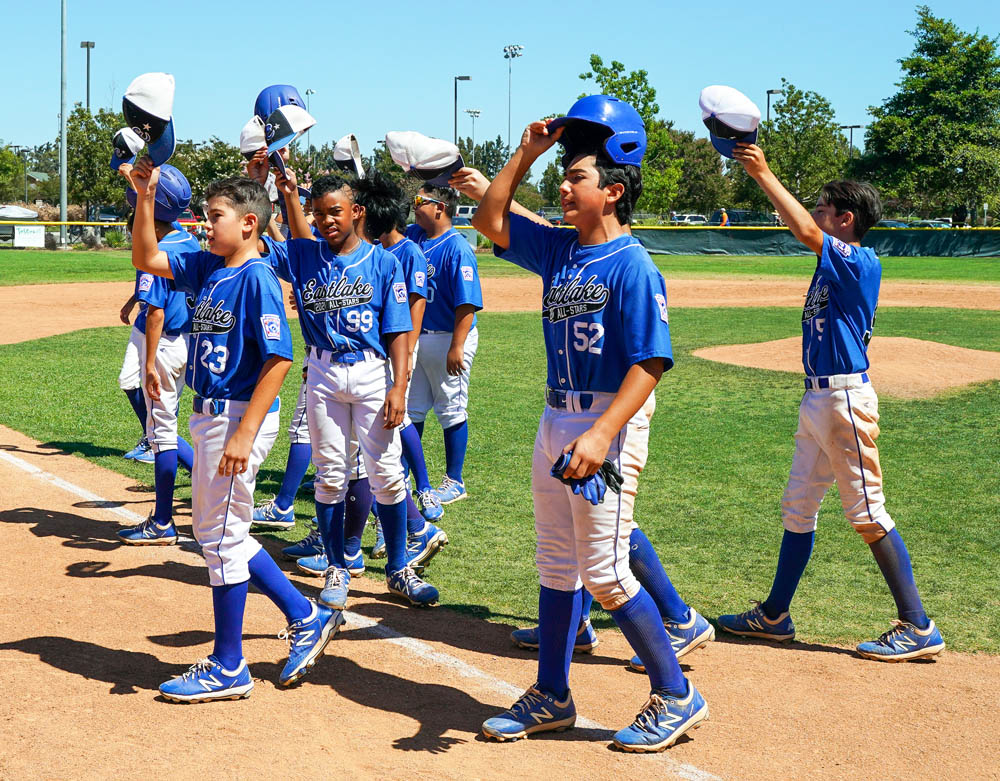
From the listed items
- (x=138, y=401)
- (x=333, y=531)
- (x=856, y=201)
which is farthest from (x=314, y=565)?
(x=856, y=201)

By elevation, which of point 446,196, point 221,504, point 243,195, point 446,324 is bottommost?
point 221,504

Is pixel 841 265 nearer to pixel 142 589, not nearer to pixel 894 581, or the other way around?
pixel 894 581

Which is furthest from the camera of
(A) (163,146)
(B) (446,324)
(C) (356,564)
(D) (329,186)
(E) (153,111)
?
(B) (446,324)

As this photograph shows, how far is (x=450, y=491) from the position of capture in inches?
294

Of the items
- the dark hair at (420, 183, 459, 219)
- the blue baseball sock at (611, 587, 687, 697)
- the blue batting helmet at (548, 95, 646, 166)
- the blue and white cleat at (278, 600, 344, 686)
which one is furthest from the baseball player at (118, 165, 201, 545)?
the blue baseball sock at (611, 587, 687, 697)

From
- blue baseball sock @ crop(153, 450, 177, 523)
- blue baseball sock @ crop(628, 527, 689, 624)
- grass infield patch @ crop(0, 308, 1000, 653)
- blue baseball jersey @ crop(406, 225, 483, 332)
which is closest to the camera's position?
blue baseball sock @ crop(628, 527, 689, 624)

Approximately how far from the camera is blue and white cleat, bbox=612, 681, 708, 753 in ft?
12.2

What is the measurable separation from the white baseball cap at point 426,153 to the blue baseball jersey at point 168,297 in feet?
7.11

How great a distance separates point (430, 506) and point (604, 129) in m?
3.55

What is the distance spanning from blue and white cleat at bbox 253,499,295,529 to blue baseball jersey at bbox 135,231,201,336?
1.28 m

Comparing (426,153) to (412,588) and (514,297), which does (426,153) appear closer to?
(412,588)

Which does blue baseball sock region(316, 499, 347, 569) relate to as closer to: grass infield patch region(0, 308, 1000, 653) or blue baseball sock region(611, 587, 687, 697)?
grass infield patch region(0, 308, 1000, 653)

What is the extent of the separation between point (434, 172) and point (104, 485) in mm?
4641

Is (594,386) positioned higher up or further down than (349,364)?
higher up
